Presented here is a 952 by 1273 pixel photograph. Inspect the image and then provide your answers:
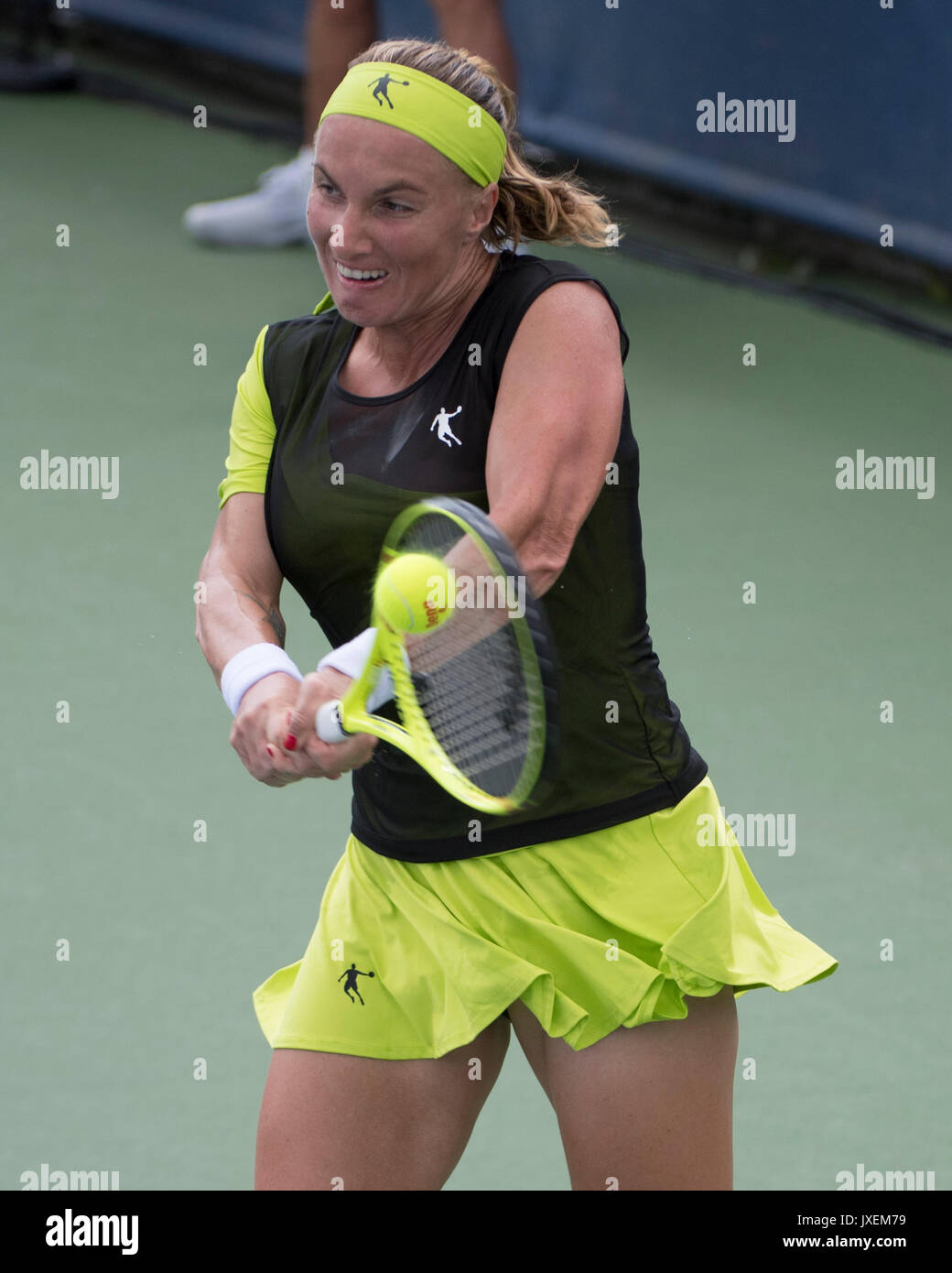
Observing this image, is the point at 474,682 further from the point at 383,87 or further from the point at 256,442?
the point at 383,87

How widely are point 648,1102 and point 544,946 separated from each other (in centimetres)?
19

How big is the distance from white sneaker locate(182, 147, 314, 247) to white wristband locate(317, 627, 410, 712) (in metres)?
5.01

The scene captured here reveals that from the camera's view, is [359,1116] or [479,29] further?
[479,29]

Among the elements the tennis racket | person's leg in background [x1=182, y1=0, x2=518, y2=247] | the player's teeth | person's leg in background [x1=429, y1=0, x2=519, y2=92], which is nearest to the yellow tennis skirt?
the tennis racket

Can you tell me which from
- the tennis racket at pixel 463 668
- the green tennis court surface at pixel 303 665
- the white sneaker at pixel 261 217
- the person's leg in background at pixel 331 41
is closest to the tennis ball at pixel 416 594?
the tennis racket at pixel 463 668

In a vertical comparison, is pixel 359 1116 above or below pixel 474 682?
below

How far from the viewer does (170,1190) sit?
2.71m

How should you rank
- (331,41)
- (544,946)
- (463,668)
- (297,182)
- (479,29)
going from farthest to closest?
1. (297,182)
2. (331,41)
3. (479,29)
4. (544,946)
5. (463,668)

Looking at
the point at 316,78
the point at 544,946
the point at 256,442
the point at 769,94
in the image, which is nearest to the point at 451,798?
the point at 544,946

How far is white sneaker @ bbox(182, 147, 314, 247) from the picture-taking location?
6.70 m

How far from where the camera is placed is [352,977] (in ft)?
6.73

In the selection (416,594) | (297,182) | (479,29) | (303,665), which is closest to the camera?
(416,594)

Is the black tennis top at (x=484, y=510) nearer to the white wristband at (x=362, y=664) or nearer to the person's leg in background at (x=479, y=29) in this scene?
the white wristband at (x=362, y=664)

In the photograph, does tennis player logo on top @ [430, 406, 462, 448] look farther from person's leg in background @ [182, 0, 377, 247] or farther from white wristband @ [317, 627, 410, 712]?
person's leg in background @ [182, 0, 377, 247]
